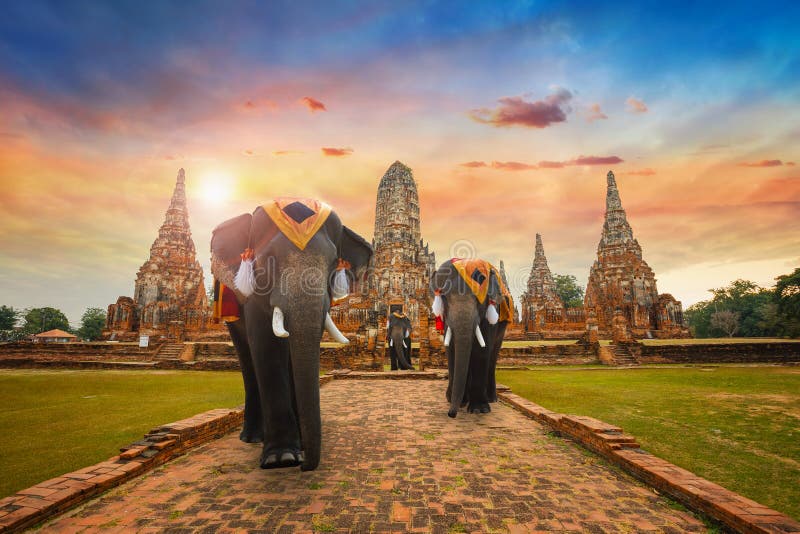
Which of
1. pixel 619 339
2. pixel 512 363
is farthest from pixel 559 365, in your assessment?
pixel 619 339

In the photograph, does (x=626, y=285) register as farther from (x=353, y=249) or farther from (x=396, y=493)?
(x=396, y=493)

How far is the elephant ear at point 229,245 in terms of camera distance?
4.64 meters

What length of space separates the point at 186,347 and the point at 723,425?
21.4 meters

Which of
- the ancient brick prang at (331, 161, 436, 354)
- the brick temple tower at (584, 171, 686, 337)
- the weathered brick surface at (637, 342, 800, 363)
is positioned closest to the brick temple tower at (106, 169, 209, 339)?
the ancient brick prang at (331, 161, 436, 354)

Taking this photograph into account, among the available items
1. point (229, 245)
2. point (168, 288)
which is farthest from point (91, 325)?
point (229, 245)

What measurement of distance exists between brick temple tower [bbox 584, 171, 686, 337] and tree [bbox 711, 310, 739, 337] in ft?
51.3

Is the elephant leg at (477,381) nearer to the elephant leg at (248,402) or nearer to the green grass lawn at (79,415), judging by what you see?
the elephant leg at (248,402)

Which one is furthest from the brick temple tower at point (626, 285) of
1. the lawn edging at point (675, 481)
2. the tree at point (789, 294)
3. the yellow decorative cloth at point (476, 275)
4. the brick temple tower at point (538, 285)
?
the lawn edging at point (675, 481)

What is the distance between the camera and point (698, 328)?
4953cm

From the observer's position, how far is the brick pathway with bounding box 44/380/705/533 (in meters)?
2.85

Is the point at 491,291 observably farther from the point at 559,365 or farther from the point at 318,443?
the point at 559,365

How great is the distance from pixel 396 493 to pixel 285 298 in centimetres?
211

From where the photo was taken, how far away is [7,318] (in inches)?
2050

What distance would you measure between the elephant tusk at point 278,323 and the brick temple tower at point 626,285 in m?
25.7
